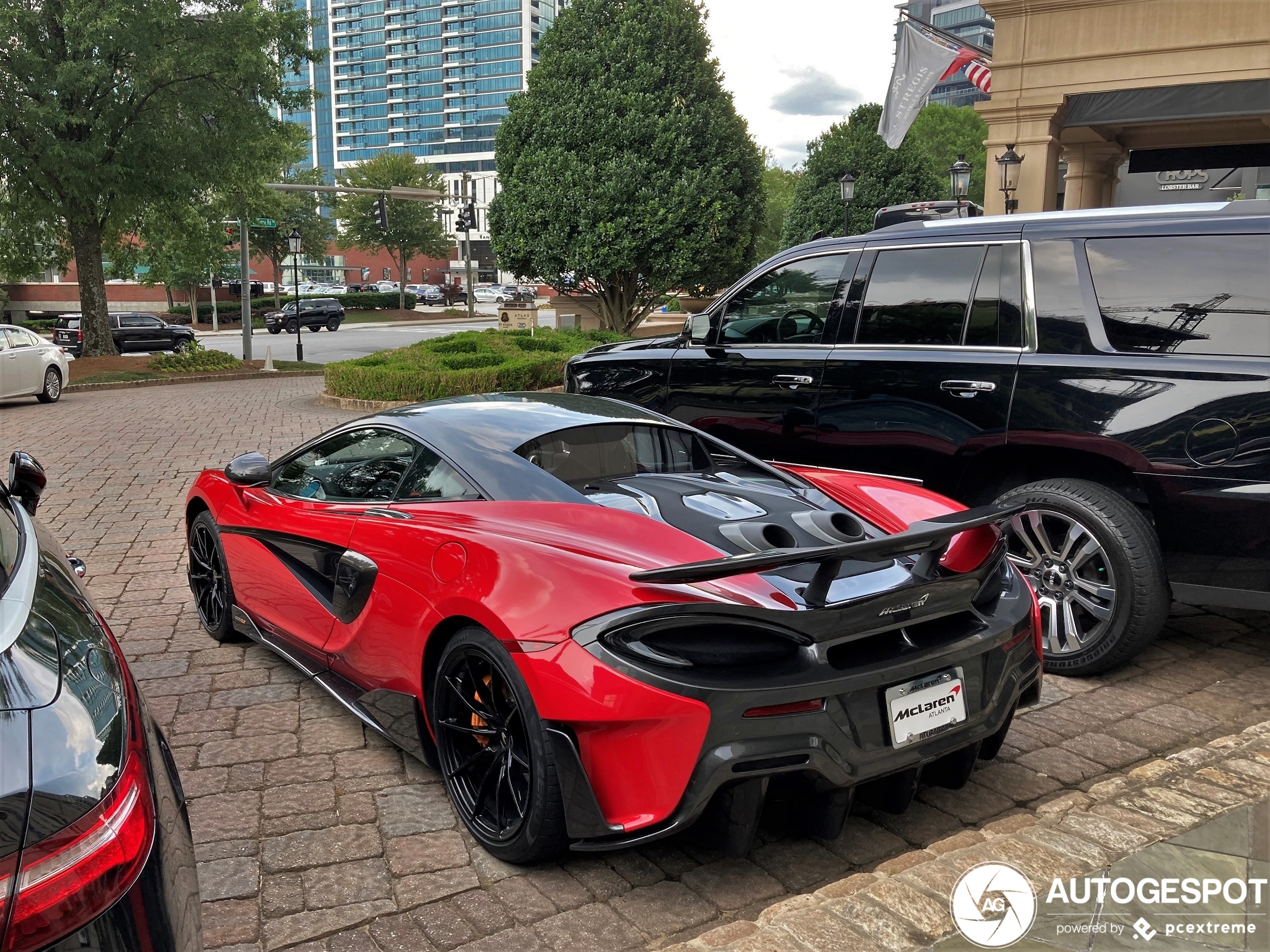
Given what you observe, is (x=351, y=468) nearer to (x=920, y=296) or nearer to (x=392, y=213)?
(x=920, y=296)

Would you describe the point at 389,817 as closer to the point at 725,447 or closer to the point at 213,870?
the point at 213,870

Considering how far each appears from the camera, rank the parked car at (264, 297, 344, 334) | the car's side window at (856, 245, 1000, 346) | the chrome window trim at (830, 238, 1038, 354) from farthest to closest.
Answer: the parked car at (264, 297, 344, 334) → the car's side window at (856, 245, 1000, 346) → the chrome window trim at (830, 238, 1038, 354)

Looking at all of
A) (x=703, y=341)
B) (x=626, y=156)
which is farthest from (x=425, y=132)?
(x=703, y=341)

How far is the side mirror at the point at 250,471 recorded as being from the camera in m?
4.68

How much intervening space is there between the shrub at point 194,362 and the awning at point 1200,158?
22.0m

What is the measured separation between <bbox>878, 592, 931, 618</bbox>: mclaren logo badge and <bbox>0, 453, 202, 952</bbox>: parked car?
5.99 ft

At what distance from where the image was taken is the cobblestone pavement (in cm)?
290

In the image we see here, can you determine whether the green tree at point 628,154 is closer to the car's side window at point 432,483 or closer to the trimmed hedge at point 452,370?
the trimmed hedge at point 452,370

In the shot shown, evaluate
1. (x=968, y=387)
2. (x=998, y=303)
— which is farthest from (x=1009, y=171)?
(x=968, y=387)

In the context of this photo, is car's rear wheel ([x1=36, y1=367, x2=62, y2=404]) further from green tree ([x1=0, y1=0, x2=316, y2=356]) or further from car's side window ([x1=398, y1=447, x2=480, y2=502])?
car's side window ([x1=398, y1=447, x2=480, y2=502])

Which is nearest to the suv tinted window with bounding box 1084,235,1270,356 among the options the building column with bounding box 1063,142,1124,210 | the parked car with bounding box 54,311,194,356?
the building column with bounding box 1063,142,1124,210

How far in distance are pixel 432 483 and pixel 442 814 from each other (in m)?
1.14

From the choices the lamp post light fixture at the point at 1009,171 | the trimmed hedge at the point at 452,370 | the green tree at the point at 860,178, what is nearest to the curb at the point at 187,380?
the trimmed hedge at the point at 452,370

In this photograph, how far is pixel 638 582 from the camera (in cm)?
277
